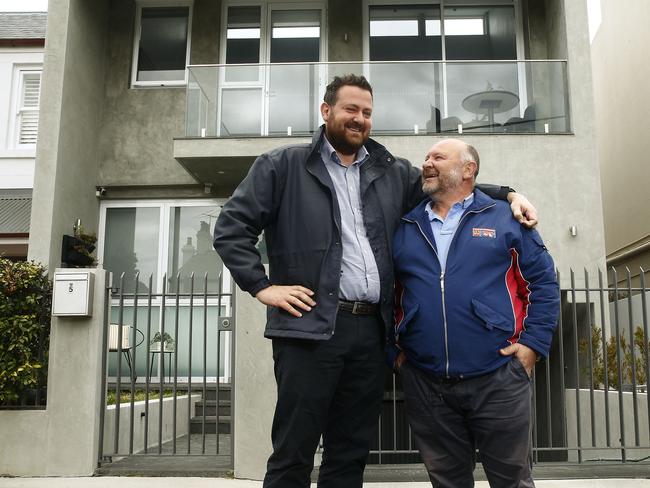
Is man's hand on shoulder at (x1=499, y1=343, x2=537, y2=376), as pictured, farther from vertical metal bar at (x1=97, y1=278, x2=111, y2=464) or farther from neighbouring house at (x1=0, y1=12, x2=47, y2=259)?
neighbouring house at (x1=0, y1=12, x2=47, y2=259)

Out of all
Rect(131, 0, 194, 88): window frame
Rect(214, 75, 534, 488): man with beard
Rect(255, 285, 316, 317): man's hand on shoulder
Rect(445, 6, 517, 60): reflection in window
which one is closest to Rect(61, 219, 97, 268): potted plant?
Rect(131, 0, 194, 88): window frame

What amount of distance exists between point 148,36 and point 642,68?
10.4 m

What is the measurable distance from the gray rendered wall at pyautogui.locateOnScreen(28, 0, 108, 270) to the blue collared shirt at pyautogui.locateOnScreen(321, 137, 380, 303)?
7318 millimetres

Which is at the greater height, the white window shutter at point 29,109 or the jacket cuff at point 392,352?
the white window shutter at point 29,109

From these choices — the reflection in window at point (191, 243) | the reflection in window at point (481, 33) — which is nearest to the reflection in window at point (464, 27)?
the reflection in window at point (481, 33)

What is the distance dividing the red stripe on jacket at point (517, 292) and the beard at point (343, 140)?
0.81 metres

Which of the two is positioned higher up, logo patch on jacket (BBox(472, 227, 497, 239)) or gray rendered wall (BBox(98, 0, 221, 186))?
gray rendered wall (BBox(98, 0, 221, 186))

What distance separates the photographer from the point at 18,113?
12.8 meters

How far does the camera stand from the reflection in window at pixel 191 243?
34.5 feet

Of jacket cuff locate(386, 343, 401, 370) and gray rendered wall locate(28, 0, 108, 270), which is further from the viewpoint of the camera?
gray rendered wall locate(28, 0, 108, 270)

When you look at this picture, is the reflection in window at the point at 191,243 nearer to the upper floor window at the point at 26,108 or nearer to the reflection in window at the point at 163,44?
the reflection in window at the point at 163,44

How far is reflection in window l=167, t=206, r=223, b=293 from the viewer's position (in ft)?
34.5

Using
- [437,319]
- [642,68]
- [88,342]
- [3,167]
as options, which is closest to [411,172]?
[437,319]

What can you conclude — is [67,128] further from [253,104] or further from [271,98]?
[271,98]
